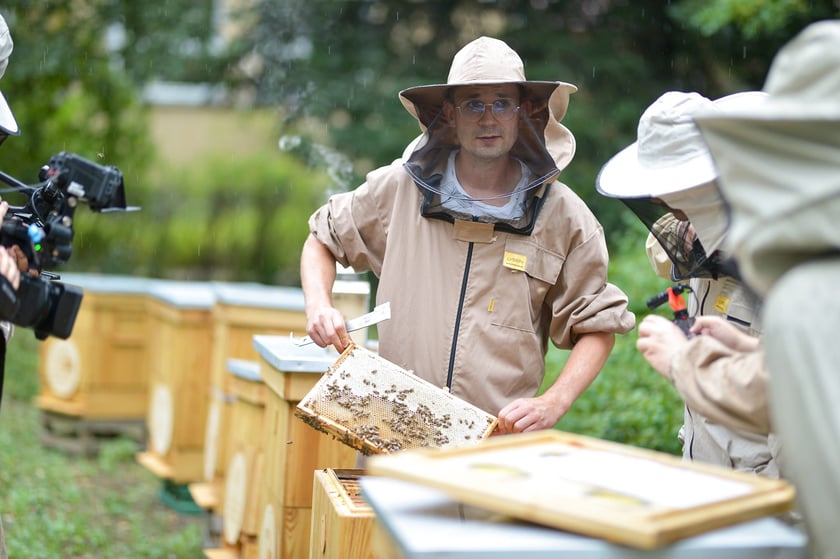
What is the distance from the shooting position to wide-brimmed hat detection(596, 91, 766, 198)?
250 centimetres

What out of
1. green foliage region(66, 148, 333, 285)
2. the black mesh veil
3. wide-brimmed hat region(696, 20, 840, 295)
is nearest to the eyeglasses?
the black mesh veil

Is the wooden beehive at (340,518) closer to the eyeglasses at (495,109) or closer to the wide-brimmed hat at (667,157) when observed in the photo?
the wide-brimmed hat at (667,157)

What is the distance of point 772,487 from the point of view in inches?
69.7

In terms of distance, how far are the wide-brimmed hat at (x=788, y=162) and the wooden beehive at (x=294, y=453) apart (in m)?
1.92

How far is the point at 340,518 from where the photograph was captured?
242cm

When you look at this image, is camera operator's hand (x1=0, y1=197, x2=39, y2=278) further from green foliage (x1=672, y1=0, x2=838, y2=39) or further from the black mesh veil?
green foliage (x1=672, y1=0, x2=838, y2=39)

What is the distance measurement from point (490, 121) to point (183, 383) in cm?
365

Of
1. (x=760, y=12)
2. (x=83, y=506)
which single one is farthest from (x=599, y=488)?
(x=760, y=12)

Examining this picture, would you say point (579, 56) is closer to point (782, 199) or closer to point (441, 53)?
point (441, 53)

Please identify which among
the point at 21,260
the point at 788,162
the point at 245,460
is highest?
the point at 788,162

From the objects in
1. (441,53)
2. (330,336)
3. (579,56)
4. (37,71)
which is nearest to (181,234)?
(37,71)

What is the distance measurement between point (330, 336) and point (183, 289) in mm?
3790

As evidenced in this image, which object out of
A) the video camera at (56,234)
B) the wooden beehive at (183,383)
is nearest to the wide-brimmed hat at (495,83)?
the video camera at (56,234)

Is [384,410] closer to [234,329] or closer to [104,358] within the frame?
[234,329]
